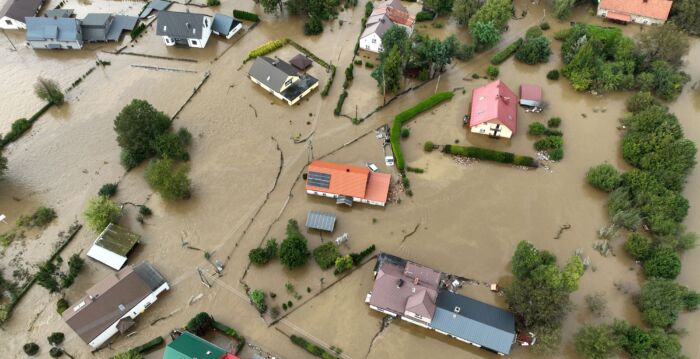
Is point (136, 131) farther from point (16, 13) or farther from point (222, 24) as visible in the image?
point (16, 13)

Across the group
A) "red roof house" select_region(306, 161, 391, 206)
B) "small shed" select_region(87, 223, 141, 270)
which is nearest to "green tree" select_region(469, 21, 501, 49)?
"red roof house" select_region(306, 161, 391, 206)

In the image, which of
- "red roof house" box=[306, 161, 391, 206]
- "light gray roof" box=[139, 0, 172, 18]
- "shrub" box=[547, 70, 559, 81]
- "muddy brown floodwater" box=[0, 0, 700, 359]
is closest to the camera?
"muddy brown floodwater" box=[0, 0, 700, 359]

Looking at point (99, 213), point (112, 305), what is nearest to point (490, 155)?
point (112, 305)

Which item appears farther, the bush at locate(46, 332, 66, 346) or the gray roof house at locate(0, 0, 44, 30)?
the gray roof house at locate(0, 0, 44, 30)

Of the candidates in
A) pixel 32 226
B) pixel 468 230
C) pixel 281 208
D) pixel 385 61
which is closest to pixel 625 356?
pixel 468 230

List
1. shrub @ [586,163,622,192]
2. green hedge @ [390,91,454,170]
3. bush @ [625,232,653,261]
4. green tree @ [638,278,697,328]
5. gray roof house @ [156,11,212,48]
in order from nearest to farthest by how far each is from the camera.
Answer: green tree @ [638,278,697,328], bush @ [625,232,653,261], shrub @ [586,163,622,192], green hedge @ [390,91,454,170], gray roof house @ [156,11,212,48]

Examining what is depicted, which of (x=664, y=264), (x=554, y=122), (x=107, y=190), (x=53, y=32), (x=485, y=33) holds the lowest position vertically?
(x=107, y=190)

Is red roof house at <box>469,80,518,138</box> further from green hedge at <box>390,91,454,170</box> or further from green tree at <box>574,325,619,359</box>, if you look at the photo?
green tree at <box>574,325,619,359</box>
